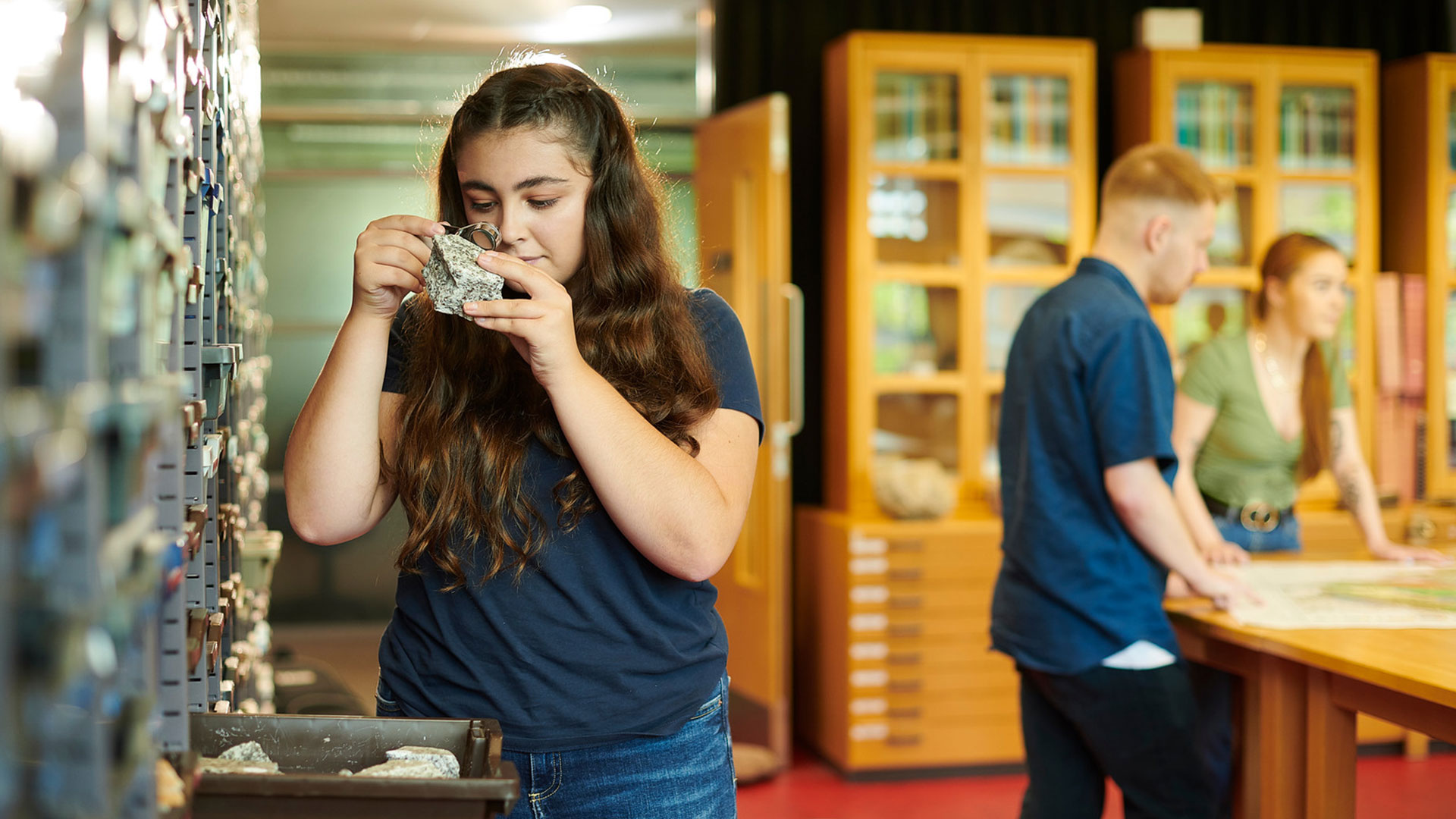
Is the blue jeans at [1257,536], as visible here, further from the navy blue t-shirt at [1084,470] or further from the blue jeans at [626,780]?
the blue jeans at [626,780]

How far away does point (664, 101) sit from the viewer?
15.8 feet

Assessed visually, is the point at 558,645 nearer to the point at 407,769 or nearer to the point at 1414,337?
the point at 407,769

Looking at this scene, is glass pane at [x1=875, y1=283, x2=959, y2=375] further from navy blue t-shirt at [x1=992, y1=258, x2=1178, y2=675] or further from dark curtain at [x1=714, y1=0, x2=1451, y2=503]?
navy blue t-shirt at [x1=992, y1=258, x2=1178, y2=675]

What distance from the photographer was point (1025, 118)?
14.0ft

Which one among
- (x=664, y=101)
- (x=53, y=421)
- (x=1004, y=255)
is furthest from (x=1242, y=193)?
(x=53, y=421)

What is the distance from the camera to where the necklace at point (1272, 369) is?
284 centimetres

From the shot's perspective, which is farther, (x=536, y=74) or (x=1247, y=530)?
(x=1247, y=530)

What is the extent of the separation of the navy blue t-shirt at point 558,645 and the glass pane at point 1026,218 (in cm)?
332

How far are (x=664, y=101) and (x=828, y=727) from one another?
95.1 inches

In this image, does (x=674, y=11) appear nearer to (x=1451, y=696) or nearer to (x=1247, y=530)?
(x=1247, y=530)

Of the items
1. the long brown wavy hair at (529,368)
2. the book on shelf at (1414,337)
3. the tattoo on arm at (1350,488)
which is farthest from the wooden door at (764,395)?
the long brown wavy hair at (529,368)

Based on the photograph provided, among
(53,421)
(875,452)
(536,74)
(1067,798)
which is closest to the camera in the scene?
(53,421)

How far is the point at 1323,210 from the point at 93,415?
467cm

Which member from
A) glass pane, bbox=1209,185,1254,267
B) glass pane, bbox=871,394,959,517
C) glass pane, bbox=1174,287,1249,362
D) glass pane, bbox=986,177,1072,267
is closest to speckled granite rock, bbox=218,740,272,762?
glass pane, bbox=871,394,959,517
